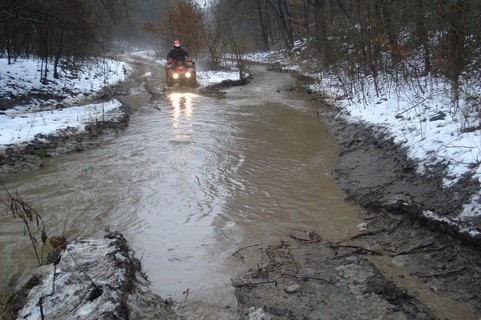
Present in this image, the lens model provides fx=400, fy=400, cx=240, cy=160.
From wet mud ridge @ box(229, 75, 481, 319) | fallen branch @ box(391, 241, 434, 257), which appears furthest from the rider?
fallen branch @ box(391, 241, 434, 257)

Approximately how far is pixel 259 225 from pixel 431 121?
3972 millimetres

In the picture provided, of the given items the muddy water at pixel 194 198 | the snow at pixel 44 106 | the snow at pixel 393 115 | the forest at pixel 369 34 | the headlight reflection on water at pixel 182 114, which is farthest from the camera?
the headlight reflection on water at pixel 182 114

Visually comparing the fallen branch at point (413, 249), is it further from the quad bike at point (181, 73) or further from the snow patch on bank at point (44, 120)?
the quad bike at point (181, 73)

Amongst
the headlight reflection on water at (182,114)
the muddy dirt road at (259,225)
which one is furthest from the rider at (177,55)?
the muddy dirt road at (259,225)

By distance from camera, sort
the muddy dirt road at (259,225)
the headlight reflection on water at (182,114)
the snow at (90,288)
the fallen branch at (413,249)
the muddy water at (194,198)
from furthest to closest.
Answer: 1. the headlight reflection on water at (182,114)
2. the muddy water at (194,198)
3. the fallen branch at (413,249)
4. the muddy dirt road at (259,225)
5. the snow at (90,288)

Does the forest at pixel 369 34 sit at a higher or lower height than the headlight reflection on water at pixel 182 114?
higher

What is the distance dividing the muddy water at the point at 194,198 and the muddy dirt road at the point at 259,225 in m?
0.02

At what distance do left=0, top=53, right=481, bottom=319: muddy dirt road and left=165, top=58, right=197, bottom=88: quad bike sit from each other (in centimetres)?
783

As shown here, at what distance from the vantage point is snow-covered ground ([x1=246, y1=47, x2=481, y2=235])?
197 inches

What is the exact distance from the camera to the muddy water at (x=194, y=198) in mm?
4418

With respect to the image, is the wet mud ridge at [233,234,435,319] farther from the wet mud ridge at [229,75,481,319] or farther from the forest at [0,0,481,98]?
the forest at [0,0,481,98]

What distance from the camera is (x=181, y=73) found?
17953 millimetres

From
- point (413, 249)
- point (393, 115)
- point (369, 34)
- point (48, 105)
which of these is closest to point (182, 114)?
point (48, 105)

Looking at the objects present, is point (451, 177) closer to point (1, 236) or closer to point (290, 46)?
point (1, 236)
